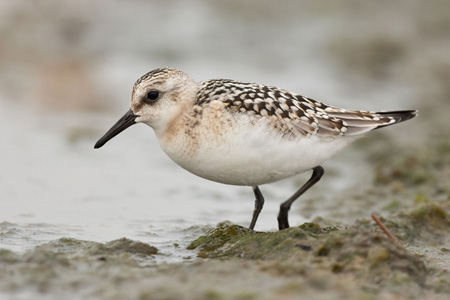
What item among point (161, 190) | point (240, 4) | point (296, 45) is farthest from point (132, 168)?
point (240, 4)

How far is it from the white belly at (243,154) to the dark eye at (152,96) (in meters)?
0.43

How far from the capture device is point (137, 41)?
1551 centimetres

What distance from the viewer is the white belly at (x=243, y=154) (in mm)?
5395

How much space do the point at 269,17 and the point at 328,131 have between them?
36.4ft

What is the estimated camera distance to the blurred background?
7598 mm

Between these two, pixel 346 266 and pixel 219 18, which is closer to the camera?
pixel 346 266

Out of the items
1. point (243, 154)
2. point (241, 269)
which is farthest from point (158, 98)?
point (241, 269)

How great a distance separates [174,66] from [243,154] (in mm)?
8779

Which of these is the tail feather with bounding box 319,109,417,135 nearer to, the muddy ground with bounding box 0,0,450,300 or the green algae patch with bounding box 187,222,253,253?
the muddy ground with bounding box 0,0,450,300

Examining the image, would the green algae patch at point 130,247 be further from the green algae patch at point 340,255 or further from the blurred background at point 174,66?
the blurred background at point 174,66

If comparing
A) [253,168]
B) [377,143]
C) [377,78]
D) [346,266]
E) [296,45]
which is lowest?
[346,266]

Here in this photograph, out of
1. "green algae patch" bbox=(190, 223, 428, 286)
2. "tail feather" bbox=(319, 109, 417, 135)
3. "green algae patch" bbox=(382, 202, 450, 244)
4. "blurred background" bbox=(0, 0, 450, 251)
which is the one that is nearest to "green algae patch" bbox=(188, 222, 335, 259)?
"green algae patch" bbox=(190, 223, 428, 286)

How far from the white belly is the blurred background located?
1.00 metres

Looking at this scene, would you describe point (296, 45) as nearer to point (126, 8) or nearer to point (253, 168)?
point (126, 8)
